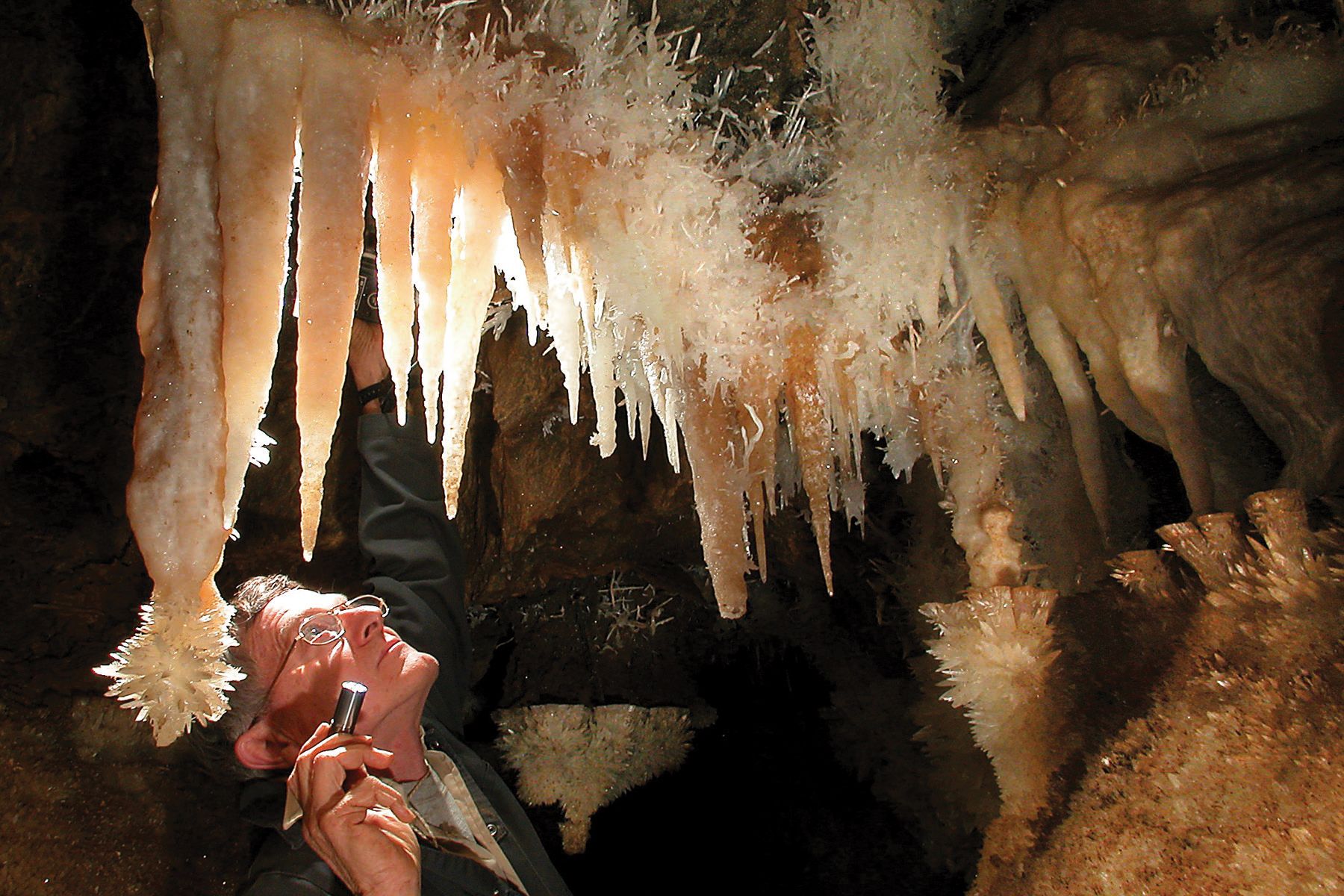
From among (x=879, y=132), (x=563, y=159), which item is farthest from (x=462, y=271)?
(x=879, y=132)

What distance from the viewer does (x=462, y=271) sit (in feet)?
6.49

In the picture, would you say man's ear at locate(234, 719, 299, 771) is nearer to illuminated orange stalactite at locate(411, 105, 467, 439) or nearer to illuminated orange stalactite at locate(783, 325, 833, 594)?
illuminated orange stalactite at locate(411, 105, 467, 439)

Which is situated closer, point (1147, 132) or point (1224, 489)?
point (1147, 132)

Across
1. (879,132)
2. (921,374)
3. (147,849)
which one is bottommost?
(147,849)

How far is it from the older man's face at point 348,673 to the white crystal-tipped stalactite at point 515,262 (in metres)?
0.49

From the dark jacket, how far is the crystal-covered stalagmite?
1120mm

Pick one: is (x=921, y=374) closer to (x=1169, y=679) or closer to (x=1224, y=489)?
(x=1224, y=489)

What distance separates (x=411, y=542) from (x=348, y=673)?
0.81 m

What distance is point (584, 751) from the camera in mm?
5070

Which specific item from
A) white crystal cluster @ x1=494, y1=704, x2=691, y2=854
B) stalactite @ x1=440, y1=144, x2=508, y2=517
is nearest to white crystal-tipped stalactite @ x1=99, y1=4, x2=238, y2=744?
stalactite @ x1=440, y1=144, x2=508, y2=517

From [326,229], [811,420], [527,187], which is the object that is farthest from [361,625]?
[811,420]

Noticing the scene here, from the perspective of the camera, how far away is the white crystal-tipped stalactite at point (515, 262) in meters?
1.56

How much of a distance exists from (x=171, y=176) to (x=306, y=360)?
0.46m

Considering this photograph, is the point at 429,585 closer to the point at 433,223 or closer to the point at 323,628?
the point at 323,628
